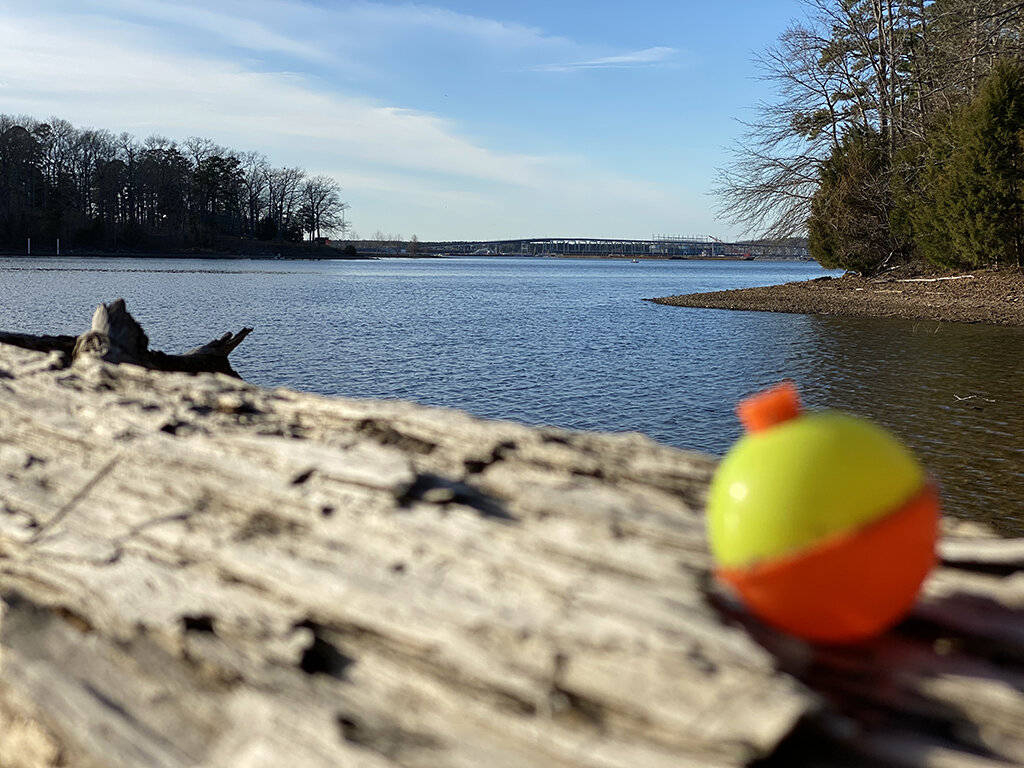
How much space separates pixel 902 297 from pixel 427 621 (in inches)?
1226

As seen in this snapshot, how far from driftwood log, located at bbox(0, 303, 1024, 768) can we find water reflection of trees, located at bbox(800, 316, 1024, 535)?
Result: 6028mm

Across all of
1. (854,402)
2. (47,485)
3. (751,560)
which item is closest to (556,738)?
(751,560)

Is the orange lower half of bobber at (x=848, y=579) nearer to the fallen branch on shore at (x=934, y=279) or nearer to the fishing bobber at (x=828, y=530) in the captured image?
the fishing bobber at (x=828, y=530)

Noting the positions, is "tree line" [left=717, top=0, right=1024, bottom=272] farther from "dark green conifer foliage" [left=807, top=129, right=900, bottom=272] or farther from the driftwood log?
the driftwood log

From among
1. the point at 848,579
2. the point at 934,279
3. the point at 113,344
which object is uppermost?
the point at 934,279

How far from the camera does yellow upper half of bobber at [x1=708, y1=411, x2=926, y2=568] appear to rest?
220 centimetres

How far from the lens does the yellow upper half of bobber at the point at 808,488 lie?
220 cm

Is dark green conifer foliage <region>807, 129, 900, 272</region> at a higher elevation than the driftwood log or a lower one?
higher

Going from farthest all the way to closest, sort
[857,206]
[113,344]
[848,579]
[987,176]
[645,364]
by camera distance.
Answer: [857,206], [987,176], [645,364], [113,344], [848,579]

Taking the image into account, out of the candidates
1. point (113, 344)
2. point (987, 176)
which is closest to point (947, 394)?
point (113, 344)

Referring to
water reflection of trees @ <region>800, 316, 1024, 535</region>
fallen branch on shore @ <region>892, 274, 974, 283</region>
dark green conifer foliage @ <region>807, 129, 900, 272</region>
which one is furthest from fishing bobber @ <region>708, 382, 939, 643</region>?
dark green conifer foliage @ <region>807, 129, 900, 272</region>

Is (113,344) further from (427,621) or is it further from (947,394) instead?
(947,394)

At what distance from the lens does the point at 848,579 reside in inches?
85.9

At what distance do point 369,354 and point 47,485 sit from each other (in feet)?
51.8
